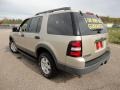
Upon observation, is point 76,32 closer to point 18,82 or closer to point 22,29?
point 18,82

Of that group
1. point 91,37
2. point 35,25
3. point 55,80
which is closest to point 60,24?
point 91,37

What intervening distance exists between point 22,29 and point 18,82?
2.31 meters

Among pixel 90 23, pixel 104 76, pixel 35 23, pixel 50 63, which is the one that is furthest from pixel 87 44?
pixel 35 23

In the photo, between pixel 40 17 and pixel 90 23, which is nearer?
pixel 90 23

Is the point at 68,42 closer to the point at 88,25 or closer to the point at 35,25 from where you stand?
the point at 88,25

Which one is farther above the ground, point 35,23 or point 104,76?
point 35,23

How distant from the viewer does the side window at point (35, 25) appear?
13.5 feet

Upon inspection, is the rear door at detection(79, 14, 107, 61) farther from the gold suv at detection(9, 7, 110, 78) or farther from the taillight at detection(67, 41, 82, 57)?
the taillight at detection(67, 41, 82, 57)

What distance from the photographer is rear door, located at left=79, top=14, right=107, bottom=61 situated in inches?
123

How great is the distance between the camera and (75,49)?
303 cm

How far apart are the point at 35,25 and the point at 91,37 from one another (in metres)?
1.96

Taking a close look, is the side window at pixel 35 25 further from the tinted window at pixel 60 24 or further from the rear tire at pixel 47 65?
the rear tire at pixel 47 65

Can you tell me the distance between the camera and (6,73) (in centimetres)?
427

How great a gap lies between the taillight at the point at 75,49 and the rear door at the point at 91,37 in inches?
4.4
